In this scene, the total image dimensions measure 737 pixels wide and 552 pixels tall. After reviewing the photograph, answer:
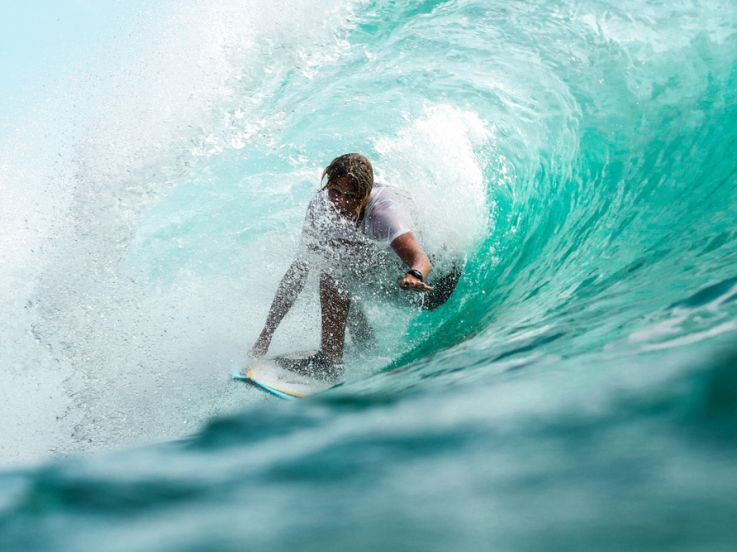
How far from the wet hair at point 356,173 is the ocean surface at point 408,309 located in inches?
27.6

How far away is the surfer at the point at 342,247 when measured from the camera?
3.19m

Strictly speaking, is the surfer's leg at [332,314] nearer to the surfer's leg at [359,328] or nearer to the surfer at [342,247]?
the surfer at [342,247]

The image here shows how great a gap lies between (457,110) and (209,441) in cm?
478

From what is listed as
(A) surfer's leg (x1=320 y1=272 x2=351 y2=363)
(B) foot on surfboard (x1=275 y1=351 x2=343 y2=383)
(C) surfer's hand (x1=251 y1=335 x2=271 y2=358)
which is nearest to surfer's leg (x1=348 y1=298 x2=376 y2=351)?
(A) surfer's leg (x1=320 y1=272 x2=351 y2=363)

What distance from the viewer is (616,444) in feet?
2.53

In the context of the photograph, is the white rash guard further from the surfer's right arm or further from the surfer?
the surfer's right arm

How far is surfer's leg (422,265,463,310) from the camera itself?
3648 mm

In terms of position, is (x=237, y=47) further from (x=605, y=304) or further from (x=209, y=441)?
(x=209, y=441)

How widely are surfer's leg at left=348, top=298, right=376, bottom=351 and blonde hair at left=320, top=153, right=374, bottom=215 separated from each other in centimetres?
61

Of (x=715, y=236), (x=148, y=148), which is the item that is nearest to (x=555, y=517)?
(x=715, y=236)

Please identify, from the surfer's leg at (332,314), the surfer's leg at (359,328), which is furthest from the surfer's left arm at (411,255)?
the surfer's leg at (359,328)

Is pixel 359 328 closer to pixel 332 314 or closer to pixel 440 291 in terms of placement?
pixel 332 314

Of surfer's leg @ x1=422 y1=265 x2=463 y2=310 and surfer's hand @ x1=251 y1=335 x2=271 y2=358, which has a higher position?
surfer's leg @ x1=422 y1=265 x2=463 y2=310

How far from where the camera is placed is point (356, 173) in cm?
318
